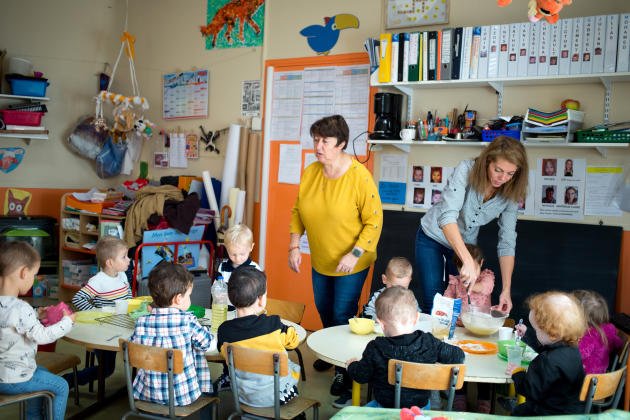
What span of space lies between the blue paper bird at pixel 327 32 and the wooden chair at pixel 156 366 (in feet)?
Result: 10.4

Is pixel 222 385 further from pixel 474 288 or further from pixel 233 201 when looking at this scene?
pixel 233 201

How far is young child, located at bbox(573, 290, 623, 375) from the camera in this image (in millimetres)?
2615

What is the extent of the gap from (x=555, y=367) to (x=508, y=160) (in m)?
1.13

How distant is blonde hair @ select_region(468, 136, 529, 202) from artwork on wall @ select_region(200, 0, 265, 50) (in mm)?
2745

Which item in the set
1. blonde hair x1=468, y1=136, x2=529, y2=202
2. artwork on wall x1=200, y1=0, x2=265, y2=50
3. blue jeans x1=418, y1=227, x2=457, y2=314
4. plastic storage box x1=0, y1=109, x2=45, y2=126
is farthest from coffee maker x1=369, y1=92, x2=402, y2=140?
plastic storage box x1=0, y1=109, x2=45, y2=126

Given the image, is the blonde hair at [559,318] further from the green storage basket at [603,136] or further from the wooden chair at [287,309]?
the green storage basket at [603,136]

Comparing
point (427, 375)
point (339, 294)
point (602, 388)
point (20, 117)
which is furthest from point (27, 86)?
point (602, 388)

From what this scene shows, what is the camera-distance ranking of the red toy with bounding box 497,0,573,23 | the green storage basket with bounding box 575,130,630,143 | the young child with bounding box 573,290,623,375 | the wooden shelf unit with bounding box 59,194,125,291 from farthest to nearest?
the wooden shelf unit with bounding box 59,194,125,291 → the green storage basket with bounding box 575,130,630,143 → the young child with bounding box 573,290,623,375 → the red toy with bounding box 497,0,573,23

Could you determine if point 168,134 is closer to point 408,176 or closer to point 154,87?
point 154,87

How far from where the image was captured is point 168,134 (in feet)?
19.2

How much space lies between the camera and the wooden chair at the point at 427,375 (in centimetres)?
213

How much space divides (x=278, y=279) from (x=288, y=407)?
274 centimetres

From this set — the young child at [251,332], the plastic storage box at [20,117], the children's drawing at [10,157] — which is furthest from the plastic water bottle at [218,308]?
the children's drawing at [10,157]

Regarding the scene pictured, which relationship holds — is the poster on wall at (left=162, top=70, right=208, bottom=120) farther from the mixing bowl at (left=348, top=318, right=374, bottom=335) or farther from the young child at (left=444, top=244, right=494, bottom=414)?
the mixing bowl at (left=348, top=318, right=374, bottom=335)
